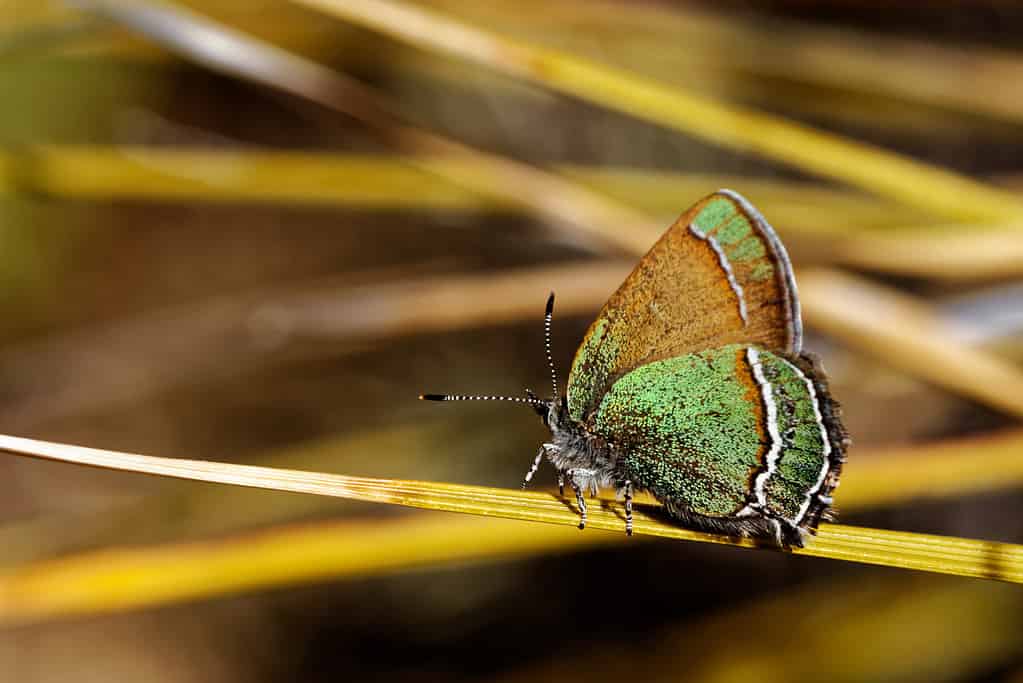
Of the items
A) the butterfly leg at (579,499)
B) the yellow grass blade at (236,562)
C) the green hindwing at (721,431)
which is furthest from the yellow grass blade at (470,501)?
the yellow grass blade at (236,562)

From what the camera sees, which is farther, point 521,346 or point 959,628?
point 521,346

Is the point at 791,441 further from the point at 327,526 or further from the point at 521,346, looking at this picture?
the point at 521,346

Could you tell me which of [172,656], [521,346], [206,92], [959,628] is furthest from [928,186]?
[206,92]

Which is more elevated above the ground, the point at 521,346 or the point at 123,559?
the point at 521,346

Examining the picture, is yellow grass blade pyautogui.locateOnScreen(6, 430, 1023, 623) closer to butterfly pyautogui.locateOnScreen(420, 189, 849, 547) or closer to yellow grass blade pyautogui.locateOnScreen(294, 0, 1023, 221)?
butterfly pyautogui.locateOnScreen(420, 189, 849, 547)

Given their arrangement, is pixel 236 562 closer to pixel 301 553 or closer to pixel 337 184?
pixel 301 553

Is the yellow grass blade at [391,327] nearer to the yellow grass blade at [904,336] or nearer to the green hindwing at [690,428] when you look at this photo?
the yellow grass blade at [904,336]
